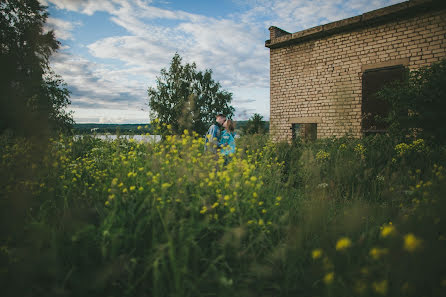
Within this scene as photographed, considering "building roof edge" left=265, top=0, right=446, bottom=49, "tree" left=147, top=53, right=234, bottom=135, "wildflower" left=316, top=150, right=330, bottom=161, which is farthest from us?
"tree" left=147, top=53, right=234, bottom=135

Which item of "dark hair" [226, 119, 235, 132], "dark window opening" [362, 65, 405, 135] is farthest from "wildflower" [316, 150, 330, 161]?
"dark window opening" [362, 65, 405, 135]

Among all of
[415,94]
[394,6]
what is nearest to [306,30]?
[394,6]

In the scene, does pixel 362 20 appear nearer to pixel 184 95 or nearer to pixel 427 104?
pixel 427 104

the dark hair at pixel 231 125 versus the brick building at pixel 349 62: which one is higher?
the brick building at pixel 349 62

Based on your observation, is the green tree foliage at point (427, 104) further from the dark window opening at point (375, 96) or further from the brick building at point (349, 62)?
the dark window opening at point (375, 96)

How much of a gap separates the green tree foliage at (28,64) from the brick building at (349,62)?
44.6 ft

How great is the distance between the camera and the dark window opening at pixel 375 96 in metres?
7.36

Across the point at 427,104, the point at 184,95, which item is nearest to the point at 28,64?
the point at 184,95

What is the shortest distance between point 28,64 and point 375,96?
2104 cm

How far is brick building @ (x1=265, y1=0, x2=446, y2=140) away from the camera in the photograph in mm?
6809

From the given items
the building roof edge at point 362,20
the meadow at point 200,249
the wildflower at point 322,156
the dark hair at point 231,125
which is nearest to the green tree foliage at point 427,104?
the wildflower at point 322,156

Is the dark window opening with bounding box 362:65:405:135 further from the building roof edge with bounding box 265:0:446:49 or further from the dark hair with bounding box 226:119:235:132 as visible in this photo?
the dark hair with bounding box 226:119:235:132

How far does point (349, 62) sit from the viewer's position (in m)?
8.20

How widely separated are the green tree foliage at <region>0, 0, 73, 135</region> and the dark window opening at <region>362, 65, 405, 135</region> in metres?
16.3
